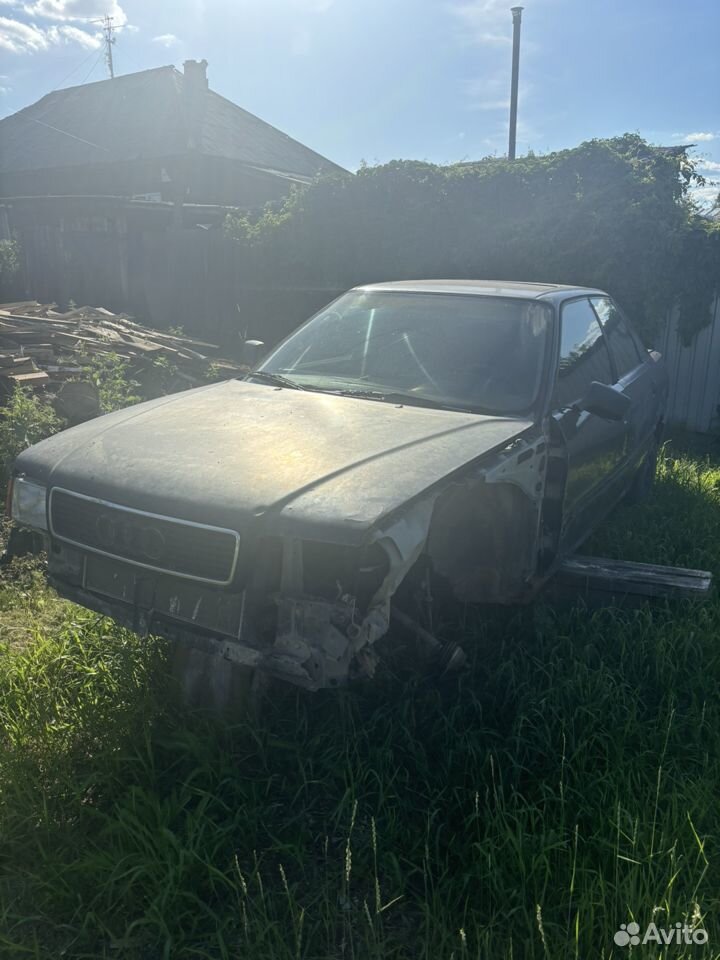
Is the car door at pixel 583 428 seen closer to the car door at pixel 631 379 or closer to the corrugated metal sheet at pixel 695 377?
the car door at pixel 631 379

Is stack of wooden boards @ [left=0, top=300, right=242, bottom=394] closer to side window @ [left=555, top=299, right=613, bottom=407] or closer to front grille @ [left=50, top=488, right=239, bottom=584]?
front grille @ [left=50, top=488, right=239, bottom=584]

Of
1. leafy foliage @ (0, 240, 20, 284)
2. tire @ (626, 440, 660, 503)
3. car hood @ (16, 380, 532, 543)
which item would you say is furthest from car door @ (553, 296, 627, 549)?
leafy foliage @ (0, 240, 20, 284)

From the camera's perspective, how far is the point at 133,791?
7.88 ft

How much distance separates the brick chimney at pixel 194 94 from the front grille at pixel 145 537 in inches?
667

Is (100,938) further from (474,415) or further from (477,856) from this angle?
(474,415)

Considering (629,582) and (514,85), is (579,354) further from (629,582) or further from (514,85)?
(514,85)

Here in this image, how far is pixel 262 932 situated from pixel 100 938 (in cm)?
48

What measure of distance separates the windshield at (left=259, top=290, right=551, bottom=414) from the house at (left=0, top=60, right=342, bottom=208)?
53.7ft

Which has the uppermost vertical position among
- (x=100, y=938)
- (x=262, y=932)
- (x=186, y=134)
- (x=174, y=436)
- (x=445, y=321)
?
(x=186, y=134)

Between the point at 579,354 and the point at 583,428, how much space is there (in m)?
0.50

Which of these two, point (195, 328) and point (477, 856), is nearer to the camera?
point (477, 856)

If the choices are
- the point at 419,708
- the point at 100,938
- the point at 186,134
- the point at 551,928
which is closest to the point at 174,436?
the point at 419,708

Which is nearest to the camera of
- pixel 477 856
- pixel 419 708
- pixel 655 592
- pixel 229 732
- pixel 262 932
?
pixel 262 932

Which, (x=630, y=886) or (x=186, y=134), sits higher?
(x=186, y=134)
